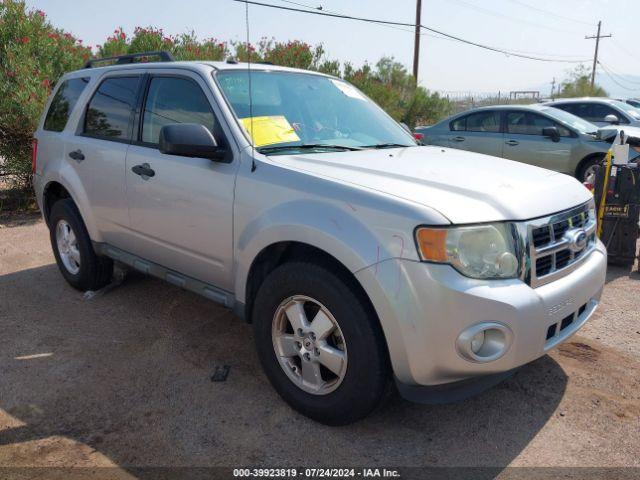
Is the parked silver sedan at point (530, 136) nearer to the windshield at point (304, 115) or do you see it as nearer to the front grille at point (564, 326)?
the windshield at point (304, 115)

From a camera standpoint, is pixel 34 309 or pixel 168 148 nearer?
pixel 168 148

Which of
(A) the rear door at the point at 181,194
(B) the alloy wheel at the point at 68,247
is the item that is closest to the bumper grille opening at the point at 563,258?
(A) the rear door at the point at 181,194

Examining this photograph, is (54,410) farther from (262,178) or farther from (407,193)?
(407,193)

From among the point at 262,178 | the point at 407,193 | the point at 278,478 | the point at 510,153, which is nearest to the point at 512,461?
the point at 278,478

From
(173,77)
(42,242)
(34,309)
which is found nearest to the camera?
(173,77)

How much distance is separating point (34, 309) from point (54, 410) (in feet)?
5.88

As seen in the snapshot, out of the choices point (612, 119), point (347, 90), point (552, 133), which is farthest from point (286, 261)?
point (612, 119)

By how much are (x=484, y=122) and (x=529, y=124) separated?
0.83 meters

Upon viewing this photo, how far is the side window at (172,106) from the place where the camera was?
351cm

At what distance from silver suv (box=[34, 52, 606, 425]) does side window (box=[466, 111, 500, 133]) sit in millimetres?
6394

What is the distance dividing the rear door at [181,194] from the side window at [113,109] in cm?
19

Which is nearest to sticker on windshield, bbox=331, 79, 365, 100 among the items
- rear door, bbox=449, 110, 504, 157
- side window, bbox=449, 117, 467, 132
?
rear door, bbox=449, 110, 504, 157

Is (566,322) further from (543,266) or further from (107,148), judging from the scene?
(107,148)

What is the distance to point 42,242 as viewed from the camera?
6.77 meters
